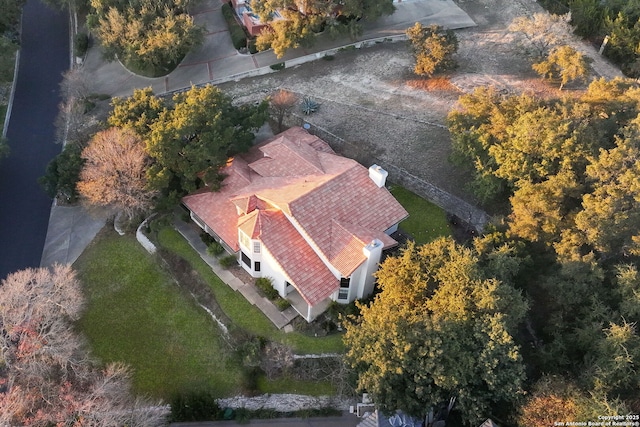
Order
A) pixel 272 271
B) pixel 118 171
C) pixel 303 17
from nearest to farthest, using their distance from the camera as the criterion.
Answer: pixel 272 271
pixel 118 171
pixel 303 17

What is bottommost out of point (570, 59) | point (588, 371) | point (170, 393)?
point (170, 393)

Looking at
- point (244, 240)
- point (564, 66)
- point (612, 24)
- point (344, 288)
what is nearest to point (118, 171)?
point (244, 240)

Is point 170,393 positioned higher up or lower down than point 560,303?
lower down

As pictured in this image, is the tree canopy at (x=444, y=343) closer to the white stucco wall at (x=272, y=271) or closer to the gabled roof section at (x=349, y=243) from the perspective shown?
the gabled roof section at (x=349, y=243)

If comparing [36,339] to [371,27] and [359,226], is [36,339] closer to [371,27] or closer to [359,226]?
[359,226]

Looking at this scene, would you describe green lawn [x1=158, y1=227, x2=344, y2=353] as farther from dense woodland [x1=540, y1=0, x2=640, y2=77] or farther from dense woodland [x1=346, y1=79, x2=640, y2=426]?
dense woodland [x1=540, y1=0, x2=640, y2=77]

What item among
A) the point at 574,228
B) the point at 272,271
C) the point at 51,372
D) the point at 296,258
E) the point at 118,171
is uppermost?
the point at 574,228

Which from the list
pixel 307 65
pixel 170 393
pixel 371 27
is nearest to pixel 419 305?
pixel 170 393

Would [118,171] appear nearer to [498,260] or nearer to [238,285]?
[238,285]
